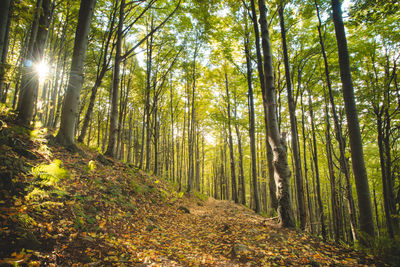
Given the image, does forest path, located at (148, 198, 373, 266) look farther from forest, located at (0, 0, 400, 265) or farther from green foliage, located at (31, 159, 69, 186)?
green foliage, located at (31, 159, 69, 186)

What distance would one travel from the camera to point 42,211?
2949 mm

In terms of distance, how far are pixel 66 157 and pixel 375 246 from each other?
778 cm

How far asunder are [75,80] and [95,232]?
4763mm

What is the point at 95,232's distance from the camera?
11.2 feet

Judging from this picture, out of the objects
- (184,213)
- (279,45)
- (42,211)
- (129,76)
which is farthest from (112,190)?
(129,76)

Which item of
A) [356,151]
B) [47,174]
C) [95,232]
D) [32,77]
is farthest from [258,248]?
[32,77]

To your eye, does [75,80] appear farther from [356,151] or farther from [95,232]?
[356,151]

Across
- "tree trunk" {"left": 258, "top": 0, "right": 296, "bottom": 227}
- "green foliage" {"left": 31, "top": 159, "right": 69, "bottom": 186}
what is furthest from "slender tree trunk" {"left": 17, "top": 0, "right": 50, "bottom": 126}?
"tree trunk" {"left": 258, "top": 0, "right": 296, "bottom": 227}

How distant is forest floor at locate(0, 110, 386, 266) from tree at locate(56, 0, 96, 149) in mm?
→ 678

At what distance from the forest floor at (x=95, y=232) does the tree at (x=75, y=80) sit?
26.7 inches

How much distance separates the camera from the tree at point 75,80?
5.70 metres

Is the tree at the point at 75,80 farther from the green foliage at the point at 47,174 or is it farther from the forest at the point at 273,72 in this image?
the green foliage at the point at 47,174

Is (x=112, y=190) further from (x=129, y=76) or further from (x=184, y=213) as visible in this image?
(x=129, y=76)

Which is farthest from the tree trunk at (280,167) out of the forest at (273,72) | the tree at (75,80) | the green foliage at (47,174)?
the tree at (75,80)
